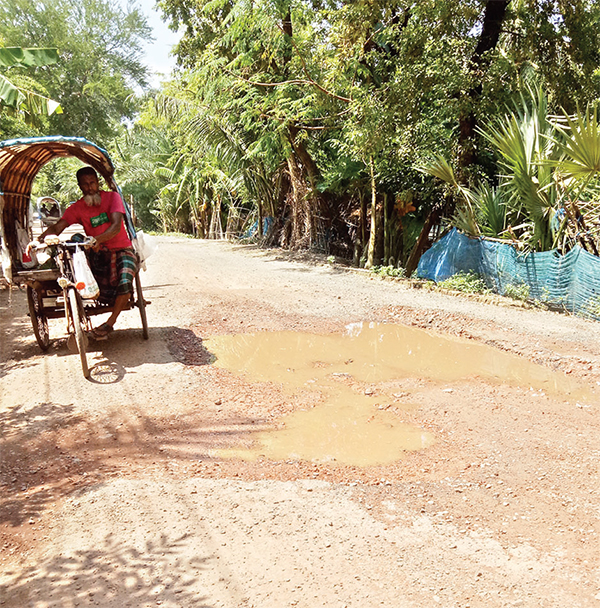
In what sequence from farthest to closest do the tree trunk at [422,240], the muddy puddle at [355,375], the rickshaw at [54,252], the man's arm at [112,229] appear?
the tree trunk at [422,240], the man's arm at [112,229], the rickshaw at [54,252], the muddy puddle at [355,375]

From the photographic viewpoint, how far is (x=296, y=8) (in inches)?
465

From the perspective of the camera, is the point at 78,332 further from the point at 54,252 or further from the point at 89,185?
the point at 89,185

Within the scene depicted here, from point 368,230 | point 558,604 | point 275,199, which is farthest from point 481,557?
point 275,199

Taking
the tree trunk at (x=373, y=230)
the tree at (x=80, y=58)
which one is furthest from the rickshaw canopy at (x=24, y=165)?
the tree at (x=80, y=58)

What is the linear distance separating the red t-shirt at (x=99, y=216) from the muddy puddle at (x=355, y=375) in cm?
154

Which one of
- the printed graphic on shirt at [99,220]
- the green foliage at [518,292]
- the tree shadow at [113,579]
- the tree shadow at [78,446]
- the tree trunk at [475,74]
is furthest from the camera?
the tree trunk at [475,74]

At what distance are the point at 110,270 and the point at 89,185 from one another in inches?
34.9

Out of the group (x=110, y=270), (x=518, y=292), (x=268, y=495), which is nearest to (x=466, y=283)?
(x=518, y=292)

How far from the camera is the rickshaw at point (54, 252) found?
17.3 feet

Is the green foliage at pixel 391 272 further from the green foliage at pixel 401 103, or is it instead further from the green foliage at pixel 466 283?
the green foliage at pixel 401 103

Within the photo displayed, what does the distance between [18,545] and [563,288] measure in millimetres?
7230

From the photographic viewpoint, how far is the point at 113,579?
8.11 feet

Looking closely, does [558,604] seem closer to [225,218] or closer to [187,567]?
[187,567]

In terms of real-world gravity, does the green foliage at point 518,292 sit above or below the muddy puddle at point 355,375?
above
